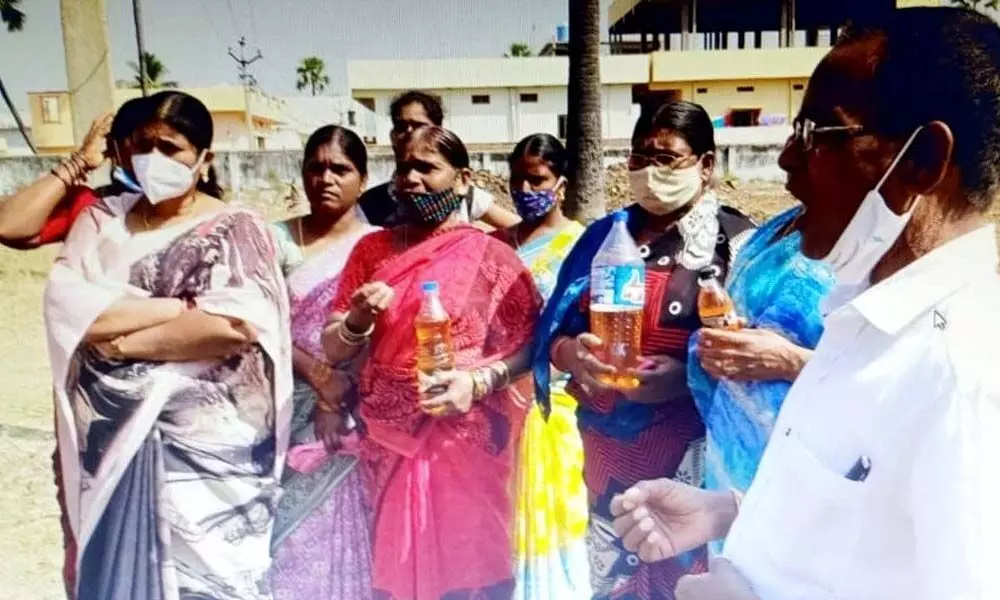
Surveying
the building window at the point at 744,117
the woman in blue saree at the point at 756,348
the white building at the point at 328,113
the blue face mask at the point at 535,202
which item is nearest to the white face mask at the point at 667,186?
the woman in blue saree at the point at 756,348

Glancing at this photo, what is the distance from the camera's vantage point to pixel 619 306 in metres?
2.37

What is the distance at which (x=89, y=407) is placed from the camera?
2.64m

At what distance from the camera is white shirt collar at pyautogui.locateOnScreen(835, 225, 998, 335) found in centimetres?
113

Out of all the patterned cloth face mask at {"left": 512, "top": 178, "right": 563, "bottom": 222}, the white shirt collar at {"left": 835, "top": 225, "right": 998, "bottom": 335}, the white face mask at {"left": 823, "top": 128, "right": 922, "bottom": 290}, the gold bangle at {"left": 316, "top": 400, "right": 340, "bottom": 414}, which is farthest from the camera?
the patterned cloth face mask at {"left": 512, "top": 178, "right": 563, "bottom": 222}

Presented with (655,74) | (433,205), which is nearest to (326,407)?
(433,205)

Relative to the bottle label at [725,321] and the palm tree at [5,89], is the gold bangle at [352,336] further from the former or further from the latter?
the palm tree at [5,89]

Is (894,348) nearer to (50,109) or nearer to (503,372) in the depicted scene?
(503,372)

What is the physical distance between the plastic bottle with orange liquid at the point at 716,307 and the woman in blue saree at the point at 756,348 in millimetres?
41

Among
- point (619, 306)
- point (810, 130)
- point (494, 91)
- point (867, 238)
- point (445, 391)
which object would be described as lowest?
point (445, 391)

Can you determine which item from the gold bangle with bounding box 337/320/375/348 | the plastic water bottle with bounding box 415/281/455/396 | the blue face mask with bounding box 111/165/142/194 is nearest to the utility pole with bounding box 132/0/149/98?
the blue face mask with bounding box 111/165/142/194

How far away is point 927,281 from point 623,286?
123 centimetres

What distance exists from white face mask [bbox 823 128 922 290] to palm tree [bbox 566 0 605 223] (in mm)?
2326

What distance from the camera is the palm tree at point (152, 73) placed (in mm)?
3465

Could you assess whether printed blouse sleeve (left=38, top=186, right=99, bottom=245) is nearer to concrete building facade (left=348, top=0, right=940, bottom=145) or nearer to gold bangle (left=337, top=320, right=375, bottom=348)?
gold bangle (left=337, top=320, right=375, bottom=348)
